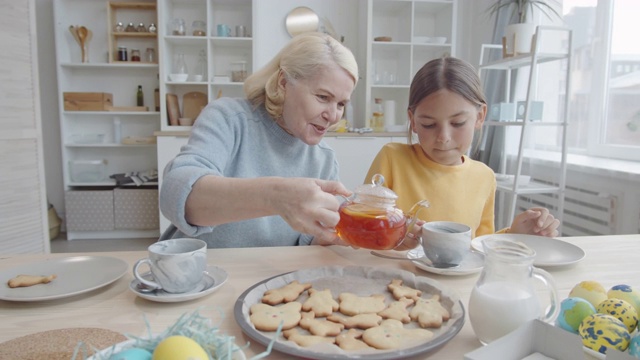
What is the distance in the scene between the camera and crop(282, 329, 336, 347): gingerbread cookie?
0.63 metres

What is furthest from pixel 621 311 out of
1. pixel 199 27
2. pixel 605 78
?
pixel 199 27

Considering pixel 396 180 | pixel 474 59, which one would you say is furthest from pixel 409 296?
pixel 474 59

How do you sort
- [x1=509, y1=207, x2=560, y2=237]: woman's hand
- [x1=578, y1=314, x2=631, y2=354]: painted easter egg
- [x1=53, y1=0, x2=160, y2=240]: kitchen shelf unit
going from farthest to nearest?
[x1=53, y1=0, x2=160, y2=240]: kitchen shelf unit < [x1=509, y1=207, x2=560, y2=237]: woman's hand < [x1=578, y1=314, x2=631, y2=354]: painted easter egg

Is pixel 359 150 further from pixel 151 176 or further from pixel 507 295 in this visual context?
pixel 507 295

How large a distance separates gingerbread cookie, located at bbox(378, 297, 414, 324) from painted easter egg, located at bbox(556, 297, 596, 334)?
8.9 inches

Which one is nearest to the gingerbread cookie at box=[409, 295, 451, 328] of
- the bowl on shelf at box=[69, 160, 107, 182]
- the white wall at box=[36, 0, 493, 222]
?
the white wall at box=[36, 0, 493, 222]

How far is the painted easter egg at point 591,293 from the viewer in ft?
2.26

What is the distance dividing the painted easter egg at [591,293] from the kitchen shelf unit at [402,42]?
3.46m

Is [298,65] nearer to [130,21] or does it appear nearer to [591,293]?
[591,293]

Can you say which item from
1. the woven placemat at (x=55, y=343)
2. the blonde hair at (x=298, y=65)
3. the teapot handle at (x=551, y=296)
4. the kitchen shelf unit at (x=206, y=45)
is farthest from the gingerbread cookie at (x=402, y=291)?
the kitchen shelf unit at (x=206, y=45)

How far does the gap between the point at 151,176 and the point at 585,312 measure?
4.03 meters

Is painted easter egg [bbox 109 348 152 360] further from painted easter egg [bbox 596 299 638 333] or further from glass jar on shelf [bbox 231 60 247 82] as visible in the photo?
glass jar on shelf [bbox 231 60 247 82]

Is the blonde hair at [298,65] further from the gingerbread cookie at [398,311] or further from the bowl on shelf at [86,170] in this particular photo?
the bowl on shelf at [86,170]

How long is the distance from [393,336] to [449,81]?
3.21 ft
